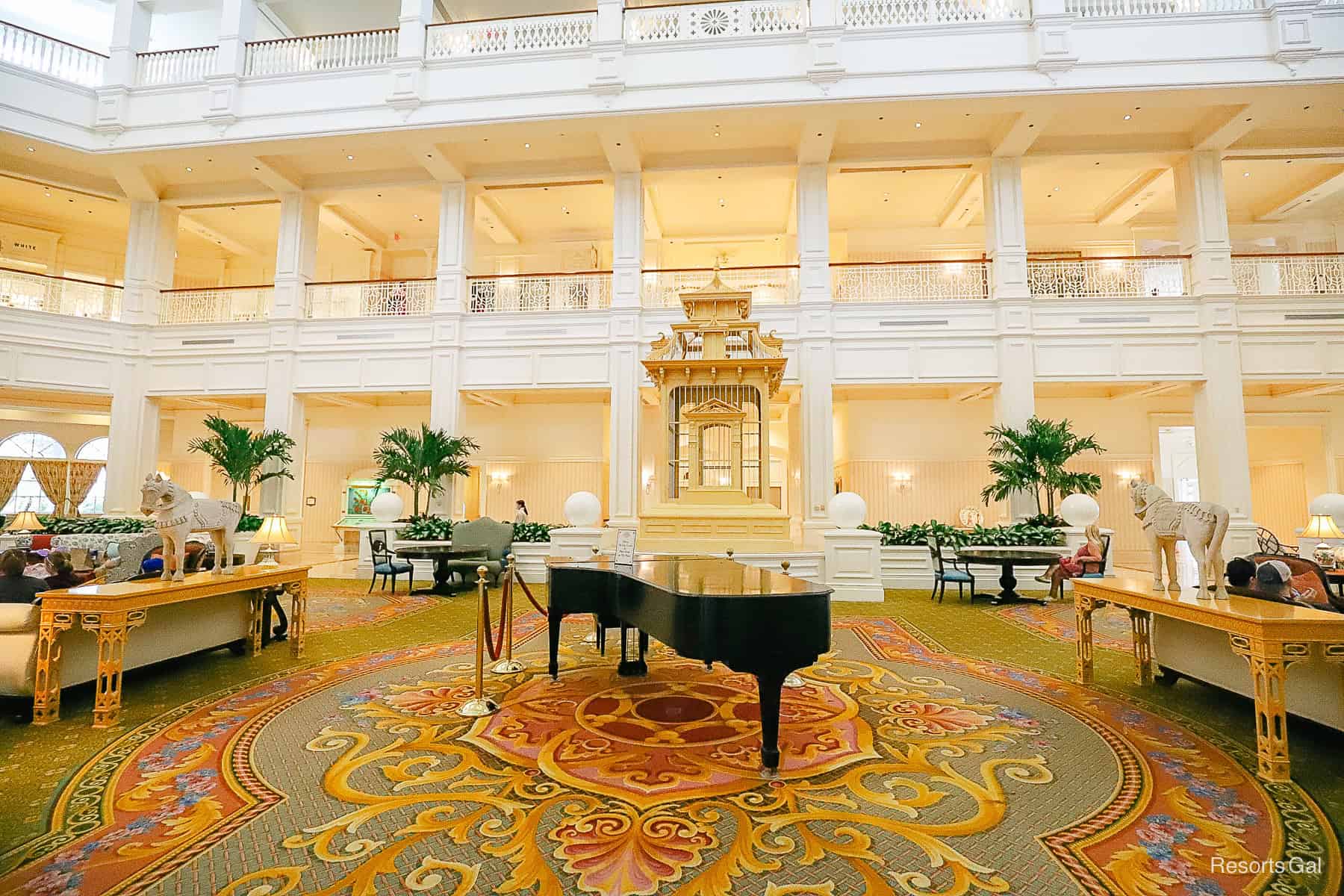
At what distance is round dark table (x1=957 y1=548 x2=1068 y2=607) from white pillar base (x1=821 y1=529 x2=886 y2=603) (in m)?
1.04

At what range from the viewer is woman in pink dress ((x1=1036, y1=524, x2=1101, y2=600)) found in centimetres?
711

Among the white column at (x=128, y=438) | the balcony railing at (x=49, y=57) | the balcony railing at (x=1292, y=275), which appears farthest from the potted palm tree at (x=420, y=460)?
the balcony railing at (x=1292, y=275)

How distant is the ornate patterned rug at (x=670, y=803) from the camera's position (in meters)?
1.88

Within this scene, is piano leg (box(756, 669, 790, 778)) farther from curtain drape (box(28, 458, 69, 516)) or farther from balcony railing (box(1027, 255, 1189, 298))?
curtain drape (box(28, 458, 69, 516))

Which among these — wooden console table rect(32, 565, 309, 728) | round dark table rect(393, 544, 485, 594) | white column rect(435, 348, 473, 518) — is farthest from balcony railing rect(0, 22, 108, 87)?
wooden console table rect(32, 565, 309, 728)

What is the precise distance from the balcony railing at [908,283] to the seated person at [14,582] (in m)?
10.2

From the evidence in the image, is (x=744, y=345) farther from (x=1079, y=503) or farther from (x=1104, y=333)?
(x=1104, y=333)

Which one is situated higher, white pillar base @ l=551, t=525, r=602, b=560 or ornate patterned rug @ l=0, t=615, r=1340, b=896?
white pillar base @ l=551, t=525, r=602, b=560

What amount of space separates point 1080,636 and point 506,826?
3.78 metres

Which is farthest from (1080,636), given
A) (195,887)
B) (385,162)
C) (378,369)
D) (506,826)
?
(385,162)

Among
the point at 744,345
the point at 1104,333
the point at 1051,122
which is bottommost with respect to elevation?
the point at 744,345

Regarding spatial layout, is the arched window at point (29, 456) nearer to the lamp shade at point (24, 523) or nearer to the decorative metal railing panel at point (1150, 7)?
the lamp shade at point (24, 523)

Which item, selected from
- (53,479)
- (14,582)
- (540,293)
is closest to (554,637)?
(14,582)

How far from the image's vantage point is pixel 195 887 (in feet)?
5.93
